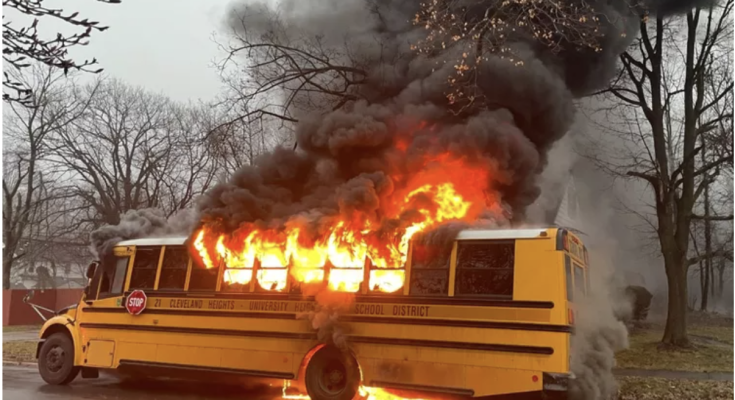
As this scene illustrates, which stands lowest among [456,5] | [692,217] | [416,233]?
[416,233]

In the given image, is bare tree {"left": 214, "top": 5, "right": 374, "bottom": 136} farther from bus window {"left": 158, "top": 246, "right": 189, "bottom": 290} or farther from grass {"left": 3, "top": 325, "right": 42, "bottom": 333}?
grass {"left": 3, "top": 325, "right": 42, "bottom": 333}

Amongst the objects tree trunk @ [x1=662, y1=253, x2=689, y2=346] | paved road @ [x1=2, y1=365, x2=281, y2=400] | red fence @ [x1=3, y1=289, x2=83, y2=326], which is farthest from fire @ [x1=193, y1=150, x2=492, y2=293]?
red fence @ [x1=3, y1=289, x2=83, y2=326]

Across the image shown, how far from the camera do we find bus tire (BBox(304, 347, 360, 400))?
7.65 m

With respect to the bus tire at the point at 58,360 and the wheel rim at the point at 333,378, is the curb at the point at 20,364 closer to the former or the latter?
the bus tire at the point at 58,360

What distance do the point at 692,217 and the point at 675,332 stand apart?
270cm

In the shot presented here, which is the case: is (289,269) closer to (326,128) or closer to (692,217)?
(326,128)

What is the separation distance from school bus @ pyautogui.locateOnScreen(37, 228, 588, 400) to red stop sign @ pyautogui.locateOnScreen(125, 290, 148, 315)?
0.10 feet

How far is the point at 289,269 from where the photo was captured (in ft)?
26.9

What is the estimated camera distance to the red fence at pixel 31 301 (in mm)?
23369

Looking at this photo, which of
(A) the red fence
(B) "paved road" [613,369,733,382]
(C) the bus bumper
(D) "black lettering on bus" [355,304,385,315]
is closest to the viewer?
(C) the bus bumper

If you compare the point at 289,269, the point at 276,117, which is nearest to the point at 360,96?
the point at 276,117

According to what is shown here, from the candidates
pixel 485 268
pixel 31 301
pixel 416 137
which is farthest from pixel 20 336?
pixel 485 268

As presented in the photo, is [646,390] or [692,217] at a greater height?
[692,217]

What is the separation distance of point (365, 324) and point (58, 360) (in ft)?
18.6
